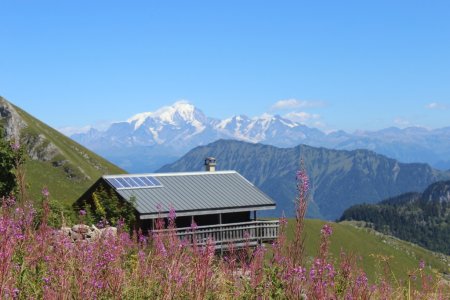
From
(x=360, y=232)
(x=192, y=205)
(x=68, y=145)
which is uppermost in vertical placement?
(x=68, y=145)

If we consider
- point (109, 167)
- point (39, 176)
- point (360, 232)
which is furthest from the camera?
point (360, 232)

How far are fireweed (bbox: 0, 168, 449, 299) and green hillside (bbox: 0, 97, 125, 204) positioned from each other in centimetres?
6704

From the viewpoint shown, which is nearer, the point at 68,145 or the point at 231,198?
the point at 231,198

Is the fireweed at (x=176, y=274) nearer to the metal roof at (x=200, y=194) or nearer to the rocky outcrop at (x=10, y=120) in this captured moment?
the metal roof at (x=200, y=194)

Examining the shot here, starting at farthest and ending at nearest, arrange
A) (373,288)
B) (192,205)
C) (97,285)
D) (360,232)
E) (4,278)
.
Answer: (360,232) < (192,205) < (373,288) < (97,285) < (4,278)

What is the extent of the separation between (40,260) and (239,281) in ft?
8.03

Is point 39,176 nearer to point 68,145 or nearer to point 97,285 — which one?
point 68,145

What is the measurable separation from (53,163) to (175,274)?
281 ft

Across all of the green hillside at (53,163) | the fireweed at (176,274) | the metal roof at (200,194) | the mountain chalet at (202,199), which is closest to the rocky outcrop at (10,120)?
the green hillside at (53,163)

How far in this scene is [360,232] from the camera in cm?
11969

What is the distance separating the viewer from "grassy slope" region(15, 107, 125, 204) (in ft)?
243

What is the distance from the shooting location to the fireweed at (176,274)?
442 cm

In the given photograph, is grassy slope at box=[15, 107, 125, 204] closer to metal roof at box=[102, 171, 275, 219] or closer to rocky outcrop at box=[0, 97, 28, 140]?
rocky outcrop at box=[0, 97, 28, 140]

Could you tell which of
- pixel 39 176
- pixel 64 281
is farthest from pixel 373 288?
pixel 39 176
